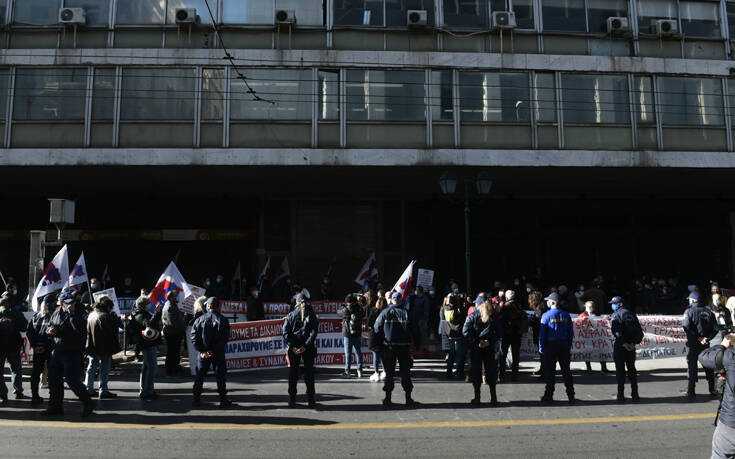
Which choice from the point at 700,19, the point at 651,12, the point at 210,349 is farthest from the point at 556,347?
the point at 700,19

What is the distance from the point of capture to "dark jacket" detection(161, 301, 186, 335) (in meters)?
10.1

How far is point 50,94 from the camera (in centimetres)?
1666

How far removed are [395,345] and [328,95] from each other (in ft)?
35.8

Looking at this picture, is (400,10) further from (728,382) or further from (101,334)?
(728,382)

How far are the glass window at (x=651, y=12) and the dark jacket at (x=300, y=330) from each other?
651 inches

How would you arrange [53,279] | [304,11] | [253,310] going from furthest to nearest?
[304,11] → [253,310] → [53,279]

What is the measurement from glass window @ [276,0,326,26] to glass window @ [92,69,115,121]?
19.3ft

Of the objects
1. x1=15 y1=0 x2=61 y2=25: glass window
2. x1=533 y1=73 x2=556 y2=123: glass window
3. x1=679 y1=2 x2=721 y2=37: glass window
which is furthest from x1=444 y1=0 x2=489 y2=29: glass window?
x1=15 y1=0 x2=61 y2=25: glass window

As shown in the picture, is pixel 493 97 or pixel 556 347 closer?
pixel 556 347

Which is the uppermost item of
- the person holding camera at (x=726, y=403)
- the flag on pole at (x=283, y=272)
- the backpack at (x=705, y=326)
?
the flag on pole at (x=283, y=272)

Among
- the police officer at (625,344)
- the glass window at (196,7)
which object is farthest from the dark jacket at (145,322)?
the glass window at (196,7)

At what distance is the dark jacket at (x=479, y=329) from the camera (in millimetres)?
8258

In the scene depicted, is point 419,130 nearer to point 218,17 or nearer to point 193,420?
point 218,17

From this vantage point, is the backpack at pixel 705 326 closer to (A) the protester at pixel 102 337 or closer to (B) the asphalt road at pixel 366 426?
(B) the asphalt road at pixel 366 426
